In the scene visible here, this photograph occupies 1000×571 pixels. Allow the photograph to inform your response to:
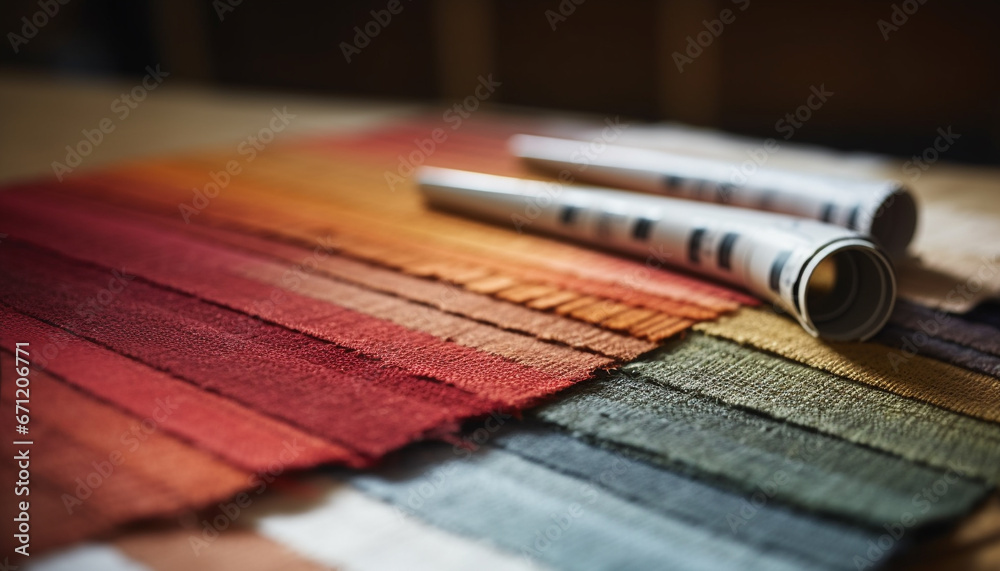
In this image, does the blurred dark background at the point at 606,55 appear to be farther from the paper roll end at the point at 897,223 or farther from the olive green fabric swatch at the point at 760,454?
the olive green fabric swatch at the point at 760,454

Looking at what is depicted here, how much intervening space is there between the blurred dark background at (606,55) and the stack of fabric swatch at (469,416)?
184 cm

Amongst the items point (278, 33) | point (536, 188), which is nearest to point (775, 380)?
point (536, 188)

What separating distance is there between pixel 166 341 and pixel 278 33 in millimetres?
3327

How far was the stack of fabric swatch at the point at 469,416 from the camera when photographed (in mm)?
690

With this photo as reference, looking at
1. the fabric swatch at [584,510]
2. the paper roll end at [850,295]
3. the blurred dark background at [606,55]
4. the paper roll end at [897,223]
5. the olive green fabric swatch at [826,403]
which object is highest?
the blurred dark background at [606,55]

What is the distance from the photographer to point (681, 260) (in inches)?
50.3

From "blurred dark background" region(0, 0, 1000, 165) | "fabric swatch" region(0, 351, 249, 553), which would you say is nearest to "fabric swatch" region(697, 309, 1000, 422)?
"fabric swatch" region(0, 351, 249, 553)

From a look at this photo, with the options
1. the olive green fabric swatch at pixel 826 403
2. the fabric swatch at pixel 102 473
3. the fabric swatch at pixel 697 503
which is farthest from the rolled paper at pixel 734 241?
the fabric swatch at pixel 102 473

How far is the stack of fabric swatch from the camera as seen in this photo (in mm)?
690

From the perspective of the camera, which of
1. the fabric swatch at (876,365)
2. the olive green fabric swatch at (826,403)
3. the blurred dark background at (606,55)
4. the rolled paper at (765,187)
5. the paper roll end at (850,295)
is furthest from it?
the blurred dark background at (606,55)

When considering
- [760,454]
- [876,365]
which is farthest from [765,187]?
[760,454]

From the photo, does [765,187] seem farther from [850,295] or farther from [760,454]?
[760,454]

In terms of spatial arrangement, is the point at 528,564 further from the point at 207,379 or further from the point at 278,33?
the point at 278,33

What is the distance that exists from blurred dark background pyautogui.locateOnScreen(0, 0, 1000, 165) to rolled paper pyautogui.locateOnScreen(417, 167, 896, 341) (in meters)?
1.75
